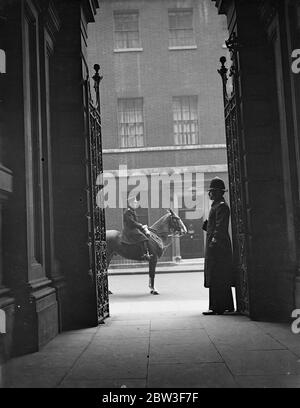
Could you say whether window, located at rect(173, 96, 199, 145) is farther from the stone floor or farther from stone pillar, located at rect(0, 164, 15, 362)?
stone pillar, located at rect(0, 164, 15, 362)

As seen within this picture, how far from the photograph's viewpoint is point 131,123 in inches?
853

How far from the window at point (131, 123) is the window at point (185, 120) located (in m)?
1.52

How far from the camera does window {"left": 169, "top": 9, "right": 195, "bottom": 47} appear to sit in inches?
864

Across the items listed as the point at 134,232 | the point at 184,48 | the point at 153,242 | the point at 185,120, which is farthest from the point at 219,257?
the point at 184,48

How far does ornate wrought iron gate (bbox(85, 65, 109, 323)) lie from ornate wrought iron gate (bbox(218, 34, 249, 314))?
6.88ft

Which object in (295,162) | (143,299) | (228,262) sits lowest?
(143,299)

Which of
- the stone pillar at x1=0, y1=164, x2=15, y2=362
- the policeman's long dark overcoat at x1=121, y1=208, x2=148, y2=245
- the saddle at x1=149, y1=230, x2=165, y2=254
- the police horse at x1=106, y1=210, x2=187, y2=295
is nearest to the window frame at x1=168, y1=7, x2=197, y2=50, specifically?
the police horse at x1=106, y1=210, x2=187, y2=295

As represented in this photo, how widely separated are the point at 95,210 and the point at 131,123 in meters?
14.6

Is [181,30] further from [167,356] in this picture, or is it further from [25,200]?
[167,356]

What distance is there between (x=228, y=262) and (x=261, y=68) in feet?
9.65

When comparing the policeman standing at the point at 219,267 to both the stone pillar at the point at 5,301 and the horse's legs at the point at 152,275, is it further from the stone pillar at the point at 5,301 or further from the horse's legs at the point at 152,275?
the horse's legs at the point at 152,275

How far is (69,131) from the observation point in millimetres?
7148
